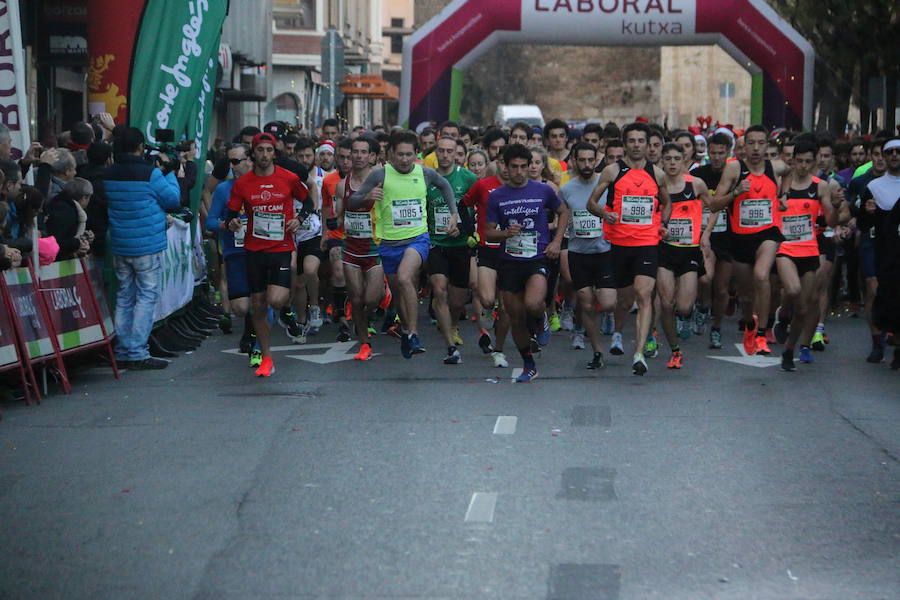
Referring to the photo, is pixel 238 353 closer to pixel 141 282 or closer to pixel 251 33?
pixel 141 282

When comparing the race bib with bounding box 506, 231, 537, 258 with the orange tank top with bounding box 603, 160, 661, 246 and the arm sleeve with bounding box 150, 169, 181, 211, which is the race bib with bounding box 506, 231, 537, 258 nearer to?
the orange tank top with bounding box 603, 160, 661, 246

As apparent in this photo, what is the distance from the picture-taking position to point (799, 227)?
41.1 feet

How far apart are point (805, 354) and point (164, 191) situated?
5.23m

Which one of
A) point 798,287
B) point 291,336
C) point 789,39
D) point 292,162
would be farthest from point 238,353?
point 789,39

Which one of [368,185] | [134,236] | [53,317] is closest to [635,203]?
[368,185]

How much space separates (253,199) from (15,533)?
5.52 metres

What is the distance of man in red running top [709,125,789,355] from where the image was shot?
1253cm

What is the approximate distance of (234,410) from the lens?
10055 millimetres

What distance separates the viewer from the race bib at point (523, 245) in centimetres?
1126

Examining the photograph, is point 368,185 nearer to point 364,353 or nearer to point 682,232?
point 364,353

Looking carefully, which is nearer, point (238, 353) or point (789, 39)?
point (238, 353)

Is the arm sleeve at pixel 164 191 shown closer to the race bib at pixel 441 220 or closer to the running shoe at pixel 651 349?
the race bib at pixel 441 220

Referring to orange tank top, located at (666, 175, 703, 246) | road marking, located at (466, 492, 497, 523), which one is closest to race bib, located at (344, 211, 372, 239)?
orange tank top, located at (666, 175, 703, 246)

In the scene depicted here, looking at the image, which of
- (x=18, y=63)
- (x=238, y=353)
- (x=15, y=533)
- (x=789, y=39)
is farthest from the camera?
(x=789, y=39)
